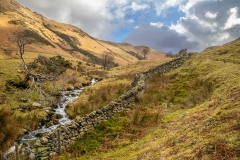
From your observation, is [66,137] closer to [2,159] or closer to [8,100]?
[2,159]

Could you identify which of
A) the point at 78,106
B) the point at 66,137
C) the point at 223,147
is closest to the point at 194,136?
the point at 223,147

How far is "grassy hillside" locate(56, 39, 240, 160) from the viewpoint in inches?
272

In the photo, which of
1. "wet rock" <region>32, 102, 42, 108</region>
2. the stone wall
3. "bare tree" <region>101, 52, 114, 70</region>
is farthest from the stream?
"bare tree" <region>101, 52, 114, 70</region>

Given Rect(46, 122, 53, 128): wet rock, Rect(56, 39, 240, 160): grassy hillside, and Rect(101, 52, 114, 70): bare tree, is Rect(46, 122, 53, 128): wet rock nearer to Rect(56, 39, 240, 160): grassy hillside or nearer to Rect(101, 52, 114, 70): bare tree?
Rect(56, 39, 240, 160): grassy hillside

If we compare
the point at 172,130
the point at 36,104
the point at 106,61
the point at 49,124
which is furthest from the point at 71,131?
the point at 106,61

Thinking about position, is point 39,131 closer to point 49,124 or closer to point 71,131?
point 49,124

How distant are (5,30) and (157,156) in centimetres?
12773

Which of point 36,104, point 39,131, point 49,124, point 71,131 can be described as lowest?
point 39,131

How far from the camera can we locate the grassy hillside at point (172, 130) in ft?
22.6

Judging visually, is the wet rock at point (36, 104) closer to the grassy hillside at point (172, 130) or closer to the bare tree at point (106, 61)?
the grassy hillside at point (172, 130)

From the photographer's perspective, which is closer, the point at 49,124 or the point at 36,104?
the point at 49,124

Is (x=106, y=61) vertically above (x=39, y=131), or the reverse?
(x=106, y=61)

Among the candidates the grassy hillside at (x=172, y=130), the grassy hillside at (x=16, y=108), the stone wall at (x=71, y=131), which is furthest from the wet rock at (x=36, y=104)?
the grassy hillside at (x=172, y=130)

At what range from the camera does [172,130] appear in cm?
1114
